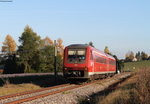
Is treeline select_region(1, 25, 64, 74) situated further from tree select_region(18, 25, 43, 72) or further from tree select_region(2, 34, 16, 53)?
tree select_region(2, 34, 16, 53)

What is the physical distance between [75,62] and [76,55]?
615 mm

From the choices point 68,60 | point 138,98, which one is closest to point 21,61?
point 68,60

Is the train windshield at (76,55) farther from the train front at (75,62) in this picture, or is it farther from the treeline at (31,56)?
the treeline at (31,56)

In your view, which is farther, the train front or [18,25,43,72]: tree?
[18,25,43,72]: tree

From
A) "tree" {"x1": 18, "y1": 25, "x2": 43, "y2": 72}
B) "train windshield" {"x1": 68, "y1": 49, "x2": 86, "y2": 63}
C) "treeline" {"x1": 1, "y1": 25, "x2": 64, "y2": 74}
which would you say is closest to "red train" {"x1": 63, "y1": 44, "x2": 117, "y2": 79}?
"train windshield" {"x1": 68, "y1": 49, "x2": 86, "y2": 63}

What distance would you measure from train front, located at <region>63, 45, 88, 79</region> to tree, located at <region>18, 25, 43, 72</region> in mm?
52057

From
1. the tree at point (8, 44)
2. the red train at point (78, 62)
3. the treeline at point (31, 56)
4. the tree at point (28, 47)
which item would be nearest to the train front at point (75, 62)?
the red train at point (78, 62)

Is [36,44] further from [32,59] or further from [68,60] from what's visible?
[68,60]

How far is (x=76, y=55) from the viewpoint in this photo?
20.8 m

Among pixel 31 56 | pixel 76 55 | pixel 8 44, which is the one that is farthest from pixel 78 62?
pixel 8 44

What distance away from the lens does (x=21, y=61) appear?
7138 cm

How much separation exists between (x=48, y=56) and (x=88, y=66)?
5287 cm

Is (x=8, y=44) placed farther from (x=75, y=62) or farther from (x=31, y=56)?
(x=75, y=62)

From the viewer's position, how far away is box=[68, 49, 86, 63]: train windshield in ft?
67.8
